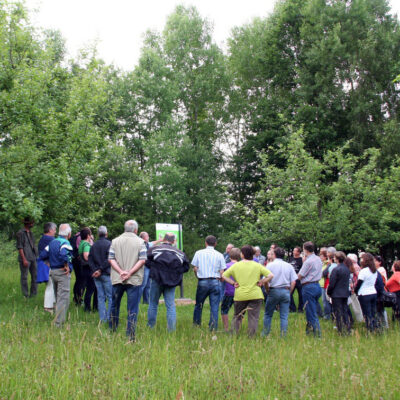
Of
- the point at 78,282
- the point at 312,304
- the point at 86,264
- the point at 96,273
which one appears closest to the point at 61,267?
the point at 96,273

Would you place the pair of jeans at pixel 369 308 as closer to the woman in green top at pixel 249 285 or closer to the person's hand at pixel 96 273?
the woman in green top at pixel 249 285

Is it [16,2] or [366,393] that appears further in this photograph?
[16,2]

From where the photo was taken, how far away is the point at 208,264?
29.1 ft

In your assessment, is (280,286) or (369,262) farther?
(369,262)

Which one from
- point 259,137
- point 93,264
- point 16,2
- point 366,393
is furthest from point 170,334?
point 259,137

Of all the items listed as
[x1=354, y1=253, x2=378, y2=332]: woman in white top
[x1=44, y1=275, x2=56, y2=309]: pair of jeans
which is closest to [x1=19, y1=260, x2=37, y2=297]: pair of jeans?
[x1=44, y1=275, x2=56, y2=309]: pair of jeans

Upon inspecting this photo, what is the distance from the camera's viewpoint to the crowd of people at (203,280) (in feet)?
24.5

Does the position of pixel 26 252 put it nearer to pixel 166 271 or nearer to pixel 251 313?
pixel 166 271

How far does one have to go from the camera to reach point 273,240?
19.0 meters

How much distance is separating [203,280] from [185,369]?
12.4 feet

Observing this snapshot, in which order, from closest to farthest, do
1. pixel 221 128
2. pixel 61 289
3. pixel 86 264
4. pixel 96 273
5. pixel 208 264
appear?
pixel 61 289 → pixel 96 273 → pixel 208 264 → pixel 86 264 → pixel 221 128

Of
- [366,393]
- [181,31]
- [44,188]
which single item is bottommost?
[366,393]

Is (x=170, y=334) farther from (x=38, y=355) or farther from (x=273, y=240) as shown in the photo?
(x=273, y=240)

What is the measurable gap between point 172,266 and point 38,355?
3009 millimetres
